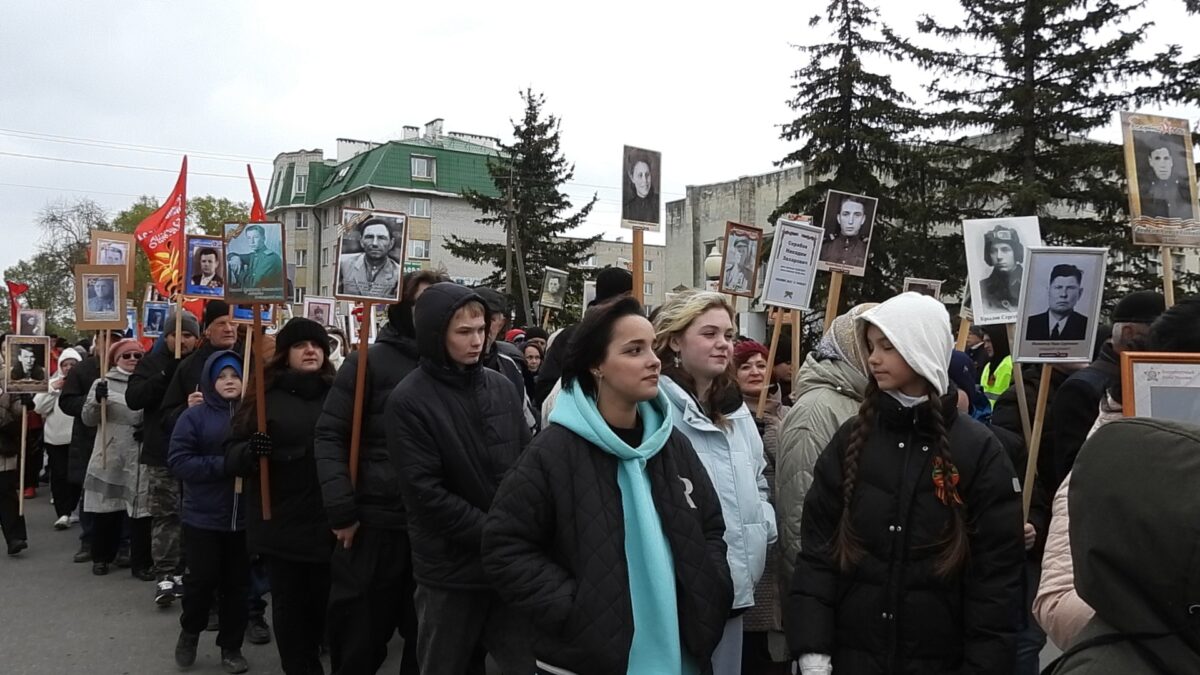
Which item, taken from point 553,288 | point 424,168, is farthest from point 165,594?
point 424,168

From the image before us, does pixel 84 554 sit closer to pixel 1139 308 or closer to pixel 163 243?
pixel 163 243

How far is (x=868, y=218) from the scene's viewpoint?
6.58m

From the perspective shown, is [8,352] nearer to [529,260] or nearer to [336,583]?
[336,583]

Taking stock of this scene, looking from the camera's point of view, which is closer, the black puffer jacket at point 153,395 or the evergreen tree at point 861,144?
the black puffer jacket at point 153,395

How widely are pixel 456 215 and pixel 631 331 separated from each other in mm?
60211

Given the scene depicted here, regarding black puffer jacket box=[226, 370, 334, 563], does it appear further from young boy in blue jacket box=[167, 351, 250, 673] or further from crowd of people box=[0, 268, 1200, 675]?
young boy in blue jacket box=[167, 351, 250, 673]

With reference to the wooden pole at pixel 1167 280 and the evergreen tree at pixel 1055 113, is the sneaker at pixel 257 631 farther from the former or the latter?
the evergreen tree at pixel 1055 113

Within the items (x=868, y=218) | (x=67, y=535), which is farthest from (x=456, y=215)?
(x=868, y=218)

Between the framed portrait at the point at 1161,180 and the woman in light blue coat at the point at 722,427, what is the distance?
2.70 meters

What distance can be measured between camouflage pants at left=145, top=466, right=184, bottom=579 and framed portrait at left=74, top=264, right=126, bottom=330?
1.60 m

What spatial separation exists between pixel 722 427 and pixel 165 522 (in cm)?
612

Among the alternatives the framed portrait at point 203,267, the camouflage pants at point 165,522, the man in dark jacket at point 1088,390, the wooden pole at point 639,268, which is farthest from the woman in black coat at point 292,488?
the man in dark jacket at point 1088,390

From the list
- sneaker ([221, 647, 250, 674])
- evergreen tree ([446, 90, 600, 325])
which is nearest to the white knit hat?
sneaker ([221, 647, 250, 674])

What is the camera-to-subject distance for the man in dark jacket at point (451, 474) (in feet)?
12.8
